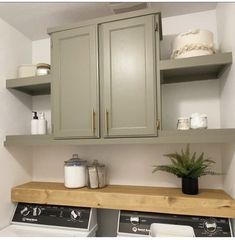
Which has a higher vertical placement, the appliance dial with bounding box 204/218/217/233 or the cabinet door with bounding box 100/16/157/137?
the cabinet door with bounding box 100/16/157/137

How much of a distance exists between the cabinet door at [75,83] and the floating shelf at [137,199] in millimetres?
421

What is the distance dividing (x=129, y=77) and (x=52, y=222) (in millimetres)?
1165

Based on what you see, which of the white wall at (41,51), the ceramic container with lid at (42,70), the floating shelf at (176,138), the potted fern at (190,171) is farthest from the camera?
the white wall at (41,51)

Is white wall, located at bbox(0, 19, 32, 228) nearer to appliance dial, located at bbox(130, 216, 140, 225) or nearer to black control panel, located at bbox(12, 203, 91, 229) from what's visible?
black control panel, located at bbox(12, 203, 91, 229)

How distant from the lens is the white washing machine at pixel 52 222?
1.37m

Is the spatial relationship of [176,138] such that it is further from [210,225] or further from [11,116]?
[11,116]

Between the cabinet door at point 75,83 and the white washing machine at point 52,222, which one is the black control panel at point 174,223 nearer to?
the white washing machine at point 52,222

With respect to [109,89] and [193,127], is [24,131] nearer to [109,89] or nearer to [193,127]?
[109,89]

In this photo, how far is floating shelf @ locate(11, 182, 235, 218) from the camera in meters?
1.17

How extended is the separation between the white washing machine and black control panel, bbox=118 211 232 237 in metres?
0.25

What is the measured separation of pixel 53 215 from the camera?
1.46 metres

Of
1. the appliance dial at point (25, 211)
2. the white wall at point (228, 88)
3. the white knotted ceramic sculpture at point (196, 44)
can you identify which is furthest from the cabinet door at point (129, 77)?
the appliance dial at point (25, 211)

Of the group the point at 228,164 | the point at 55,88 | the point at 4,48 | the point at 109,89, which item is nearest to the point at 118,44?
the point at 109,89

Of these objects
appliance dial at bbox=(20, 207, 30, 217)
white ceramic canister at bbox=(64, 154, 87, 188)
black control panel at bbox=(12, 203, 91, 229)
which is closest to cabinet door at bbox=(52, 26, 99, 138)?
white ceramic canister at bbox=(64, 154, 87, 188)
